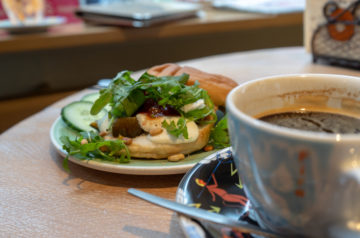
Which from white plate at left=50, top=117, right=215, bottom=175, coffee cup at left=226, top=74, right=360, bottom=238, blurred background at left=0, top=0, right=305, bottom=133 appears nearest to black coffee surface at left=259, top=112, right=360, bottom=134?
coffee cup at left=226, top=74, right=360, bottom=238

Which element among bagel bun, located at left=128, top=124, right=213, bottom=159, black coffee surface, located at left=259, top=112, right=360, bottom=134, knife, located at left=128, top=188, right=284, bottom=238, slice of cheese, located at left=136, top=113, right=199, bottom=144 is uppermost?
black coffee surface, located at left=259, top=112, right=360, bottom=134

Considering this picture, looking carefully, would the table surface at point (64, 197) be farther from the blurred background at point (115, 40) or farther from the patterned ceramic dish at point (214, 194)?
the blurred background at point (115, 40)

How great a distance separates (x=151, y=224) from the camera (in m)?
0.60

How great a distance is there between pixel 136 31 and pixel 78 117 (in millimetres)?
1542

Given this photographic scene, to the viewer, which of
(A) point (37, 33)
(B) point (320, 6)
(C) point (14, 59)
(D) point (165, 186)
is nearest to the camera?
(D) point (165, 186)

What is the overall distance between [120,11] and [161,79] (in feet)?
5.65

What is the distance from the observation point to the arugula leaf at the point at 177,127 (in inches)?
31.0

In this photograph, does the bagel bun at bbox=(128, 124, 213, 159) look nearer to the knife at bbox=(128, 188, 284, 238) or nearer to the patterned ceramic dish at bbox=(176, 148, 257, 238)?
the patterned ceramic dish at bbox=(176, 148, 257, 238)

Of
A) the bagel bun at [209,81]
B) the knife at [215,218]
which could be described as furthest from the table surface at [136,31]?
the knife at [215,218]

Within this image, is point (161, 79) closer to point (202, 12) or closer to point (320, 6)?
point (320, 6)

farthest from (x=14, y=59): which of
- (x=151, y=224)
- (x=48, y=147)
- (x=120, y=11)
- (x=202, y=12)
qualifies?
(x=151, y=224)

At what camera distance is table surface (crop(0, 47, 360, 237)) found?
0.60 meters

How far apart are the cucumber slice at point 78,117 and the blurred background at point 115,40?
4.67 ft

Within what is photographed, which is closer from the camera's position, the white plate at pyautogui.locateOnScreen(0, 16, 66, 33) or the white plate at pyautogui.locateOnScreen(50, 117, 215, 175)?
the white plate at pyautogui.locateOnScreen(50, 117, 215, 175)
